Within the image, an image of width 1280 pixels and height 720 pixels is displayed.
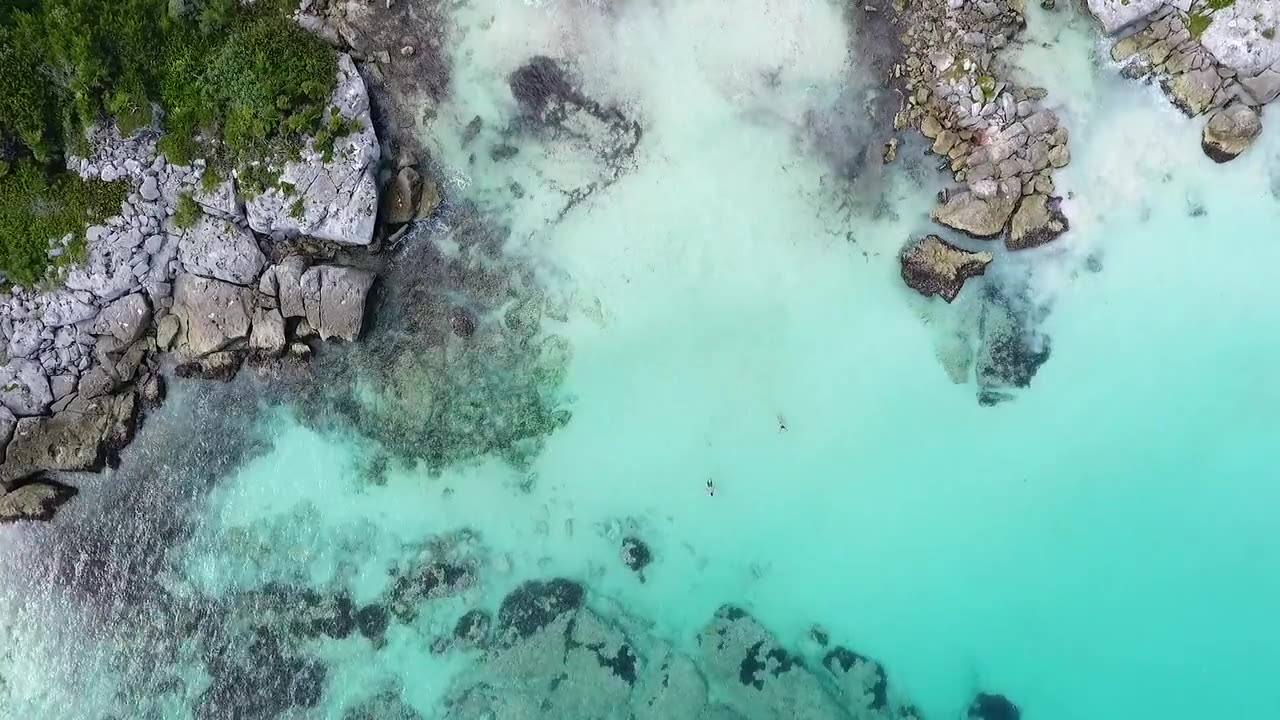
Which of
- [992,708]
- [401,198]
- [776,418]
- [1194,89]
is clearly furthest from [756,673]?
[1194,89]

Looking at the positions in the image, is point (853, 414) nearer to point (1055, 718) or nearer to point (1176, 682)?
point (1055, 718)

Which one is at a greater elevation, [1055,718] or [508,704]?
[1055,718]

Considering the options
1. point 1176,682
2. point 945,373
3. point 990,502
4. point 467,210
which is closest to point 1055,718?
point 1176,682

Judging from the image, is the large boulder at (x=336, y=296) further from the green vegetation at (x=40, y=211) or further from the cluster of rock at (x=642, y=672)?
the cluster of rock at (x=642, y=672)

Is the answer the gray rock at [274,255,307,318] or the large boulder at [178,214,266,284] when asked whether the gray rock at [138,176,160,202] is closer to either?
the large boulder at [178,214,266,284]

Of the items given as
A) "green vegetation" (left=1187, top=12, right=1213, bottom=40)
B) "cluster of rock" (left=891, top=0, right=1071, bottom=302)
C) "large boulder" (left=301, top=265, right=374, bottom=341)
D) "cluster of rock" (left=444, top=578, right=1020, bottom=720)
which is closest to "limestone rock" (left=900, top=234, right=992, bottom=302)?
"cluster of rock" (left=891, top=0, right=1071, bottom=302)

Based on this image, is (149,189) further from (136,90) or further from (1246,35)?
(1246,35)

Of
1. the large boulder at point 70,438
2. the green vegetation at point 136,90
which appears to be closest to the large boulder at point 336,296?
the green vegetation at point 136,90
